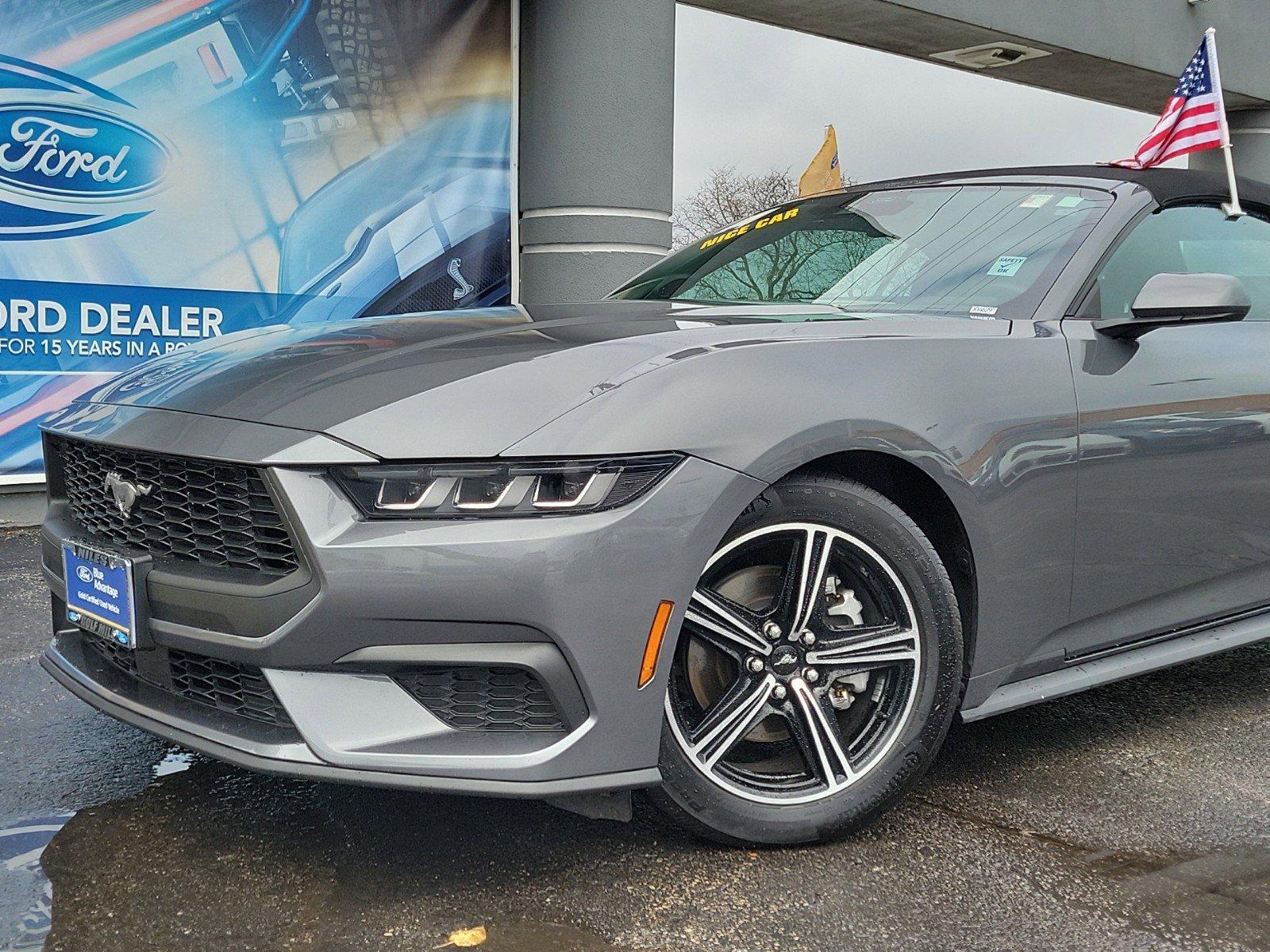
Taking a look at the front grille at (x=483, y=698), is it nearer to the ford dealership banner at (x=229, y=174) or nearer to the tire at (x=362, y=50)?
the ford dealership banner at (x=229, y=174)

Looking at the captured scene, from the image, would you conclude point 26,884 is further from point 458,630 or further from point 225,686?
point 458,630

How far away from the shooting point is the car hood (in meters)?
1.95

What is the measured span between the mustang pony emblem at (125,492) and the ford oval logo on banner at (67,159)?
14.7ft

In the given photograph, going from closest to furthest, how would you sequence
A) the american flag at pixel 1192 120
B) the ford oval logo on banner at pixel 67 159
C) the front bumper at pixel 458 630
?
the front bumper at pixel 458 630, the american flag at pixel 1192 120, the ford oval logo on banner at pixel 67 159

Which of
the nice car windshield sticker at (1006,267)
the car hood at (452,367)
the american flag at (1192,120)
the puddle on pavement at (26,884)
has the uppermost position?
the american flag at (1192,120)

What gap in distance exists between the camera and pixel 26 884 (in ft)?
6.83

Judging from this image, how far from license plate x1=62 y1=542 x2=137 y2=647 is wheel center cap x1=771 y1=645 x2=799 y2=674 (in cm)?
113

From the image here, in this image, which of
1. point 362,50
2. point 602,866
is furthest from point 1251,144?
point 602,866

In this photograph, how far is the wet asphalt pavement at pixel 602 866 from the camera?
6.41ft

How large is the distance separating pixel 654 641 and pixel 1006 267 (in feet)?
4.56

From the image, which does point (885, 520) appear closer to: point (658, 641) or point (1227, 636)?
point (658, 641)

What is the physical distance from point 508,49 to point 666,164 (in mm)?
1225

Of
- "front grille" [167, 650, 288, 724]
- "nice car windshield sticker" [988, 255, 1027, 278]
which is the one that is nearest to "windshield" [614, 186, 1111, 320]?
"nice car windshield sticker" [988, 255, 1027, 278]

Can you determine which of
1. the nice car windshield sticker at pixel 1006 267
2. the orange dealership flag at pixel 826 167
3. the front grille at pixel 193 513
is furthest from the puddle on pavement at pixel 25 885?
the orange dealership flag at pixel 826 167
